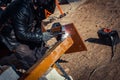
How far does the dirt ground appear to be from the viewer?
589 centimetres

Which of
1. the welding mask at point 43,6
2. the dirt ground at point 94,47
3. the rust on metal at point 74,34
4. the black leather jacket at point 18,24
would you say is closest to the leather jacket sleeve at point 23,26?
the black leather jacket at point 18,24

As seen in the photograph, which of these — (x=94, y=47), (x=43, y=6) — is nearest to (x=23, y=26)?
(x=43, y=6)

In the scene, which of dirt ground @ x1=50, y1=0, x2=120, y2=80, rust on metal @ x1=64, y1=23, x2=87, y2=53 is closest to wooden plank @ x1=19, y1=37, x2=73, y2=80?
rust on metal @ x1=64, y1=23, x2=87, y2=53

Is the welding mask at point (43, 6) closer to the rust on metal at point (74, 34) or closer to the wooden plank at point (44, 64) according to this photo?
the rust on metal at point (74, 34)

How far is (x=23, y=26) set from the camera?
17.8ft

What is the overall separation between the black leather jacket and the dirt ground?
134 centimetres

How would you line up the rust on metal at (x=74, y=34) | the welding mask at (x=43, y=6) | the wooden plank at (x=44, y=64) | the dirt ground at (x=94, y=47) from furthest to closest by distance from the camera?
the dirt ground at (x=94, y=47)
the welding mask at (x=43, y=6)
the rust on metal at (x=74, y=34)
the wooden plank at (x=44, y=64)

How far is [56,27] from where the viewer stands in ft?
18.4

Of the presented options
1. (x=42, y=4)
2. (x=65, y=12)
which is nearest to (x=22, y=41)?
(x=42, y=4)

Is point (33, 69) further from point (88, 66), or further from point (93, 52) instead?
point (93, 52)

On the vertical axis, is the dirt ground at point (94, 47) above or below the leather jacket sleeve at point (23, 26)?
below

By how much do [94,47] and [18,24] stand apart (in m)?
2.51

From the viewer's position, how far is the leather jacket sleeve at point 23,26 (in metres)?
5.39

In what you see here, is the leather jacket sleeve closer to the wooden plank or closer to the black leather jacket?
the black leather jacket
